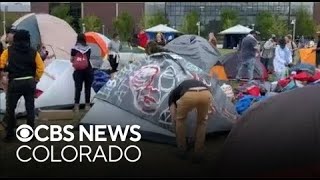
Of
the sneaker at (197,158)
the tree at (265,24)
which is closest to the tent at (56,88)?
the sneaker at (197,158)

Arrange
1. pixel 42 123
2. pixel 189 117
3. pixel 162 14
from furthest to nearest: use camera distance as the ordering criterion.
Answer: pixel 162 14 < pixel 42 123 < pixel 189 117

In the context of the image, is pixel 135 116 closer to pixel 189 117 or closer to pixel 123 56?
pixel 189 117

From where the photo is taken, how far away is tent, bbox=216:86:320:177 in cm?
418

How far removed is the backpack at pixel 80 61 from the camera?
10.8 meters

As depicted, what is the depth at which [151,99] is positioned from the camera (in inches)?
355

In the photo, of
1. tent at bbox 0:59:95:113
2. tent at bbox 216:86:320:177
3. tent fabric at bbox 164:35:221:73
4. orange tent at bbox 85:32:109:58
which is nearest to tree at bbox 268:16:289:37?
orange tent at bbox 85:32:109:58

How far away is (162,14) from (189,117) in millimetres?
70464

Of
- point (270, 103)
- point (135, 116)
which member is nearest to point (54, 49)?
point (135, 116)

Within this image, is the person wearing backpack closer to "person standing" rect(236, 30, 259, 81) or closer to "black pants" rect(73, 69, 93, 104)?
"black pants" rect(73, 69, 93, 104)

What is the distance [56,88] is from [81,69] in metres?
0.80

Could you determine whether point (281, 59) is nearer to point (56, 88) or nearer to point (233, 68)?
point (233, 68)

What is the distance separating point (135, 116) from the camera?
9.10 m

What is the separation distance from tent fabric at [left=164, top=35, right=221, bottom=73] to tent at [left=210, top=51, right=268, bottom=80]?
2.38 feet

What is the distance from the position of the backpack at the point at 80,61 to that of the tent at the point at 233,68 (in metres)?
6.17
